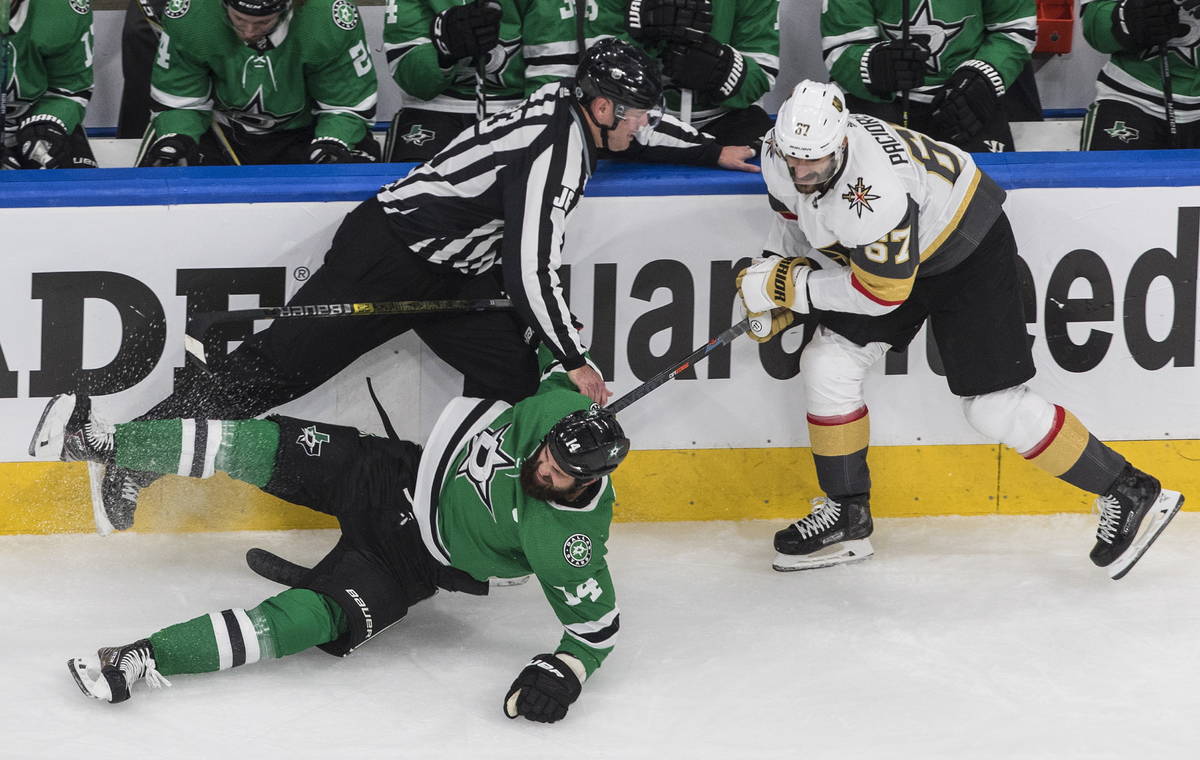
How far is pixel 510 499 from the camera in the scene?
8.77ft

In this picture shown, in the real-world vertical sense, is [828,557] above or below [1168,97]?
below

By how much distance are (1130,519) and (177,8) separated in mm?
2605

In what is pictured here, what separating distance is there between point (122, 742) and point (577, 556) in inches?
32.9

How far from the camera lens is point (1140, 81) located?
4164 mm

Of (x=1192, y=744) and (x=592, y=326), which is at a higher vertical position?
(x=592, y=326)

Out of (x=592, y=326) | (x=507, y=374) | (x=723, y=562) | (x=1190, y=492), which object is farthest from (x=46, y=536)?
(x=1190, y=492)

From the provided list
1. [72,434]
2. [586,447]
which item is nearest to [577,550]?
[586,447]

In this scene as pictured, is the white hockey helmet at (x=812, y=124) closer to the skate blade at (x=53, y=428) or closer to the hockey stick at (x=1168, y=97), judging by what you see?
the skate blade at (x=53, y=428)

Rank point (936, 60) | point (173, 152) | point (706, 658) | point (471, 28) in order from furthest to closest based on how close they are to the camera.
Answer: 1. point (936, 60)
2. point (471, 28)
3. point (173, 152)
4. point (706, 658)

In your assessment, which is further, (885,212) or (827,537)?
(827,537)

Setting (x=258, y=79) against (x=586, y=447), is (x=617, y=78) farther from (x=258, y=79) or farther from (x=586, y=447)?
(x=258, y=79)

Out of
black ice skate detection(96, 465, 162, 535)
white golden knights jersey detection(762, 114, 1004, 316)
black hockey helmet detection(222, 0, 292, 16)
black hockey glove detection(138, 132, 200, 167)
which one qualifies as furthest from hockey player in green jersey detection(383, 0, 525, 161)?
black ice skate detection(96, 465, 162, 535)

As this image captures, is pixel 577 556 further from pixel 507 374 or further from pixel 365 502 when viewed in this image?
pixel 507 374

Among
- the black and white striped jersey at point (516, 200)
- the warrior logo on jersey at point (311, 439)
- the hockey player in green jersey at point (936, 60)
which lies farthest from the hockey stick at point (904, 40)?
the warrior logo on jersey at point (311, 439)
